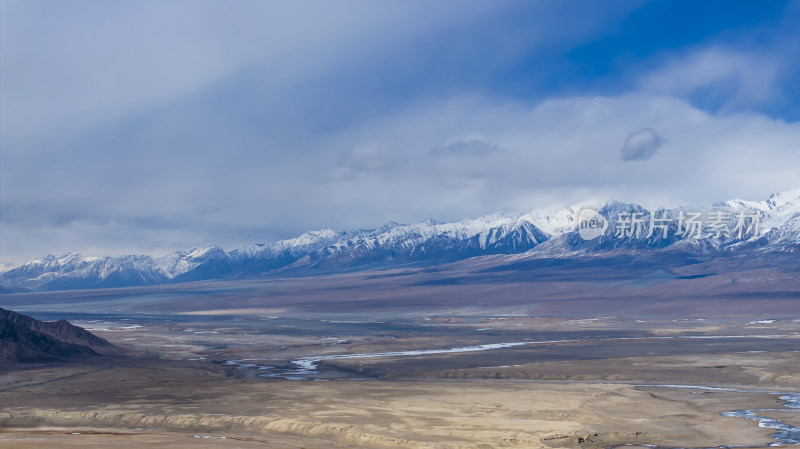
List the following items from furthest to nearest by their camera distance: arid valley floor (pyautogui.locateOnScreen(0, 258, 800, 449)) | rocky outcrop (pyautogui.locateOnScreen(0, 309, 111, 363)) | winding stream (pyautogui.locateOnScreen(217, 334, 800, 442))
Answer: rocky outcrop (pyautogui.locateOnScreen(0, 309, 111, 363))
winding stream (pyautogui.locateOnScreen(217, 334, 800, 442))
arid valley floor (pyautogui.locateOnScreen(0, 258, 800, 449))

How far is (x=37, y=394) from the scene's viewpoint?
60312 mm

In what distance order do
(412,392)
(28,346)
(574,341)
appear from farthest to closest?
1. (574,341)
2. (28,346)
3. (412,392)

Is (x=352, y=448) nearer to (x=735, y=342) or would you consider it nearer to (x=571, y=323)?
(x=735, y=342)

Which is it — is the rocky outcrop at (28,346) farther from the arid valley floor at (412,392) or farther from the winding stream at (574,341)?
the winding stream at (574,341)

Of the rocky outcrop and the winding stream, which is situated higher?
the rocky outcrop

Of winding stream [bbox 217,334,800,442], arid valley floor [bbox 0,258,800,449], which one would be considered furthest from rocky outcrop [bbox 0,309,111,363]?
winding stream [bbox 217,334,800,442]

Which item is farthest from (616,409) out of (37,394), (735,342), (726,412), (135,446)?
(735,342)

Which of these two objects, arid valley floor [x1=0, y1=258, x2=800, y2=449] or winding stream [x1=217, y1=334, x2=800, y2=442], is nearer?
arid valley floor [x1=0, y1=258, x2=800, y2=449]

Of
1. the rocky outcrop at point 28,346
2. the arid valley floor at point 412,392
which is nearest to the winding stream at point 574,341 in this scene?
the arid valley floor at point 412,392

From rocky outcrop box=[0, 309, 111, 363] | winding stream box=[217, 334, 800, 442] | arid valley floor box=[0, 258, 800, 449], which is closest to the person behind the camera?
arid valley floor box=[0, 258, 800, 449]

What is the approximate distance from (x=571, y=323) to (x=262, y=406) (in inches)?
4247

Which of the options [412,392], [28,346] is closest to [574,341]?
[412,392]

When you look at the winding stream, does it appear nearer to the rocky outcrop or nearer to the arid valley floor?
the arid valley floor

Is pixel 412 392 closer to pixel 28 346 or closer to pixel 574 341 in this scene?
pixel 28 346
